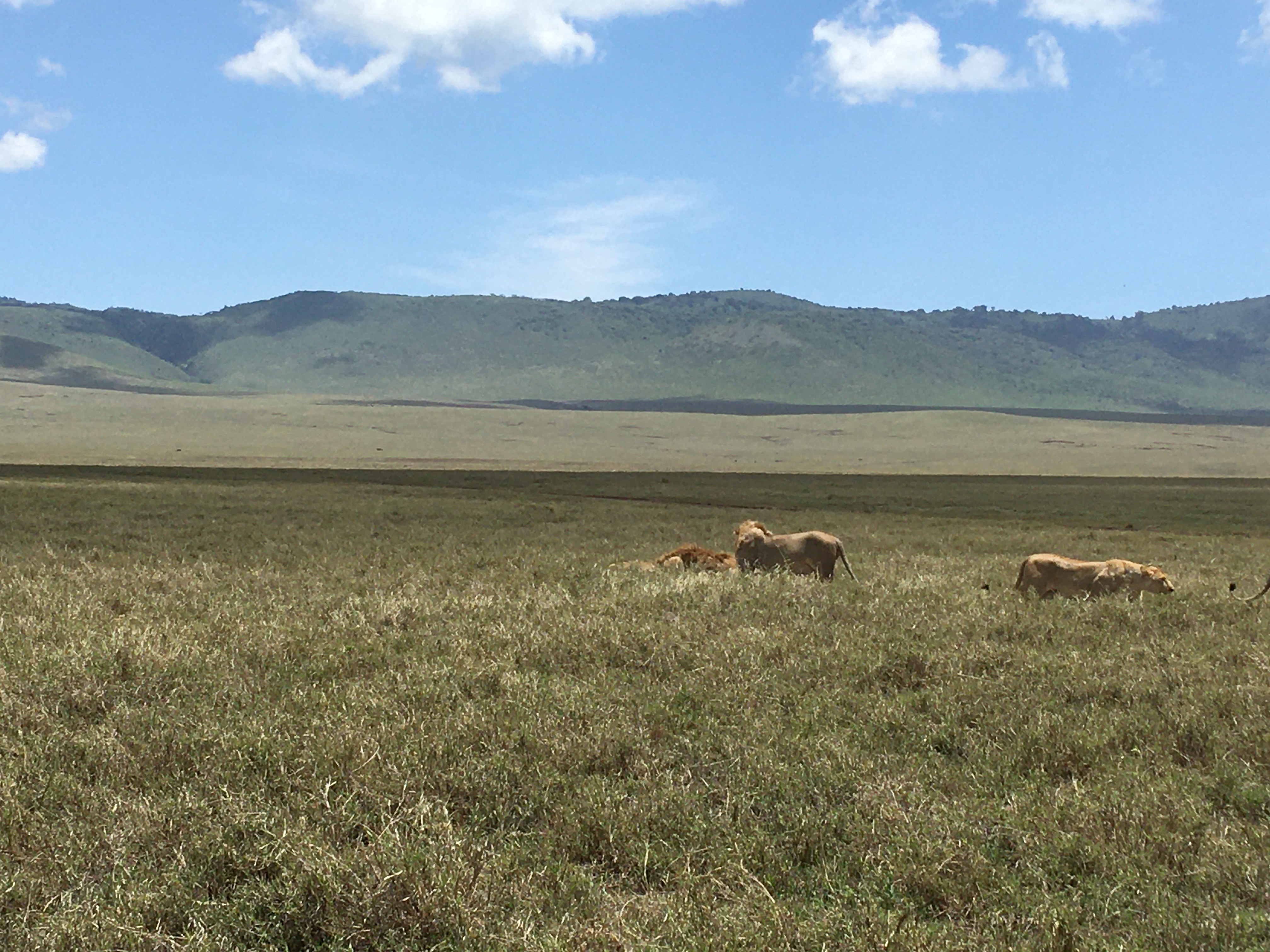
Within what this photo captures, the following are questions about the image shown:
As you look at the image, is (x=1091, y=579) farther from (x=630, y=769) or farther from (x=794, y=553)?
(x=630, y=769)

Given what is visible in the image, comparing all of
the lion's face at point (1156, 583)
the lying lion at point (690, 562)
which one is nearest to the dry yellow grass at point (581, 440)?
the lying lion at point (690, 562)

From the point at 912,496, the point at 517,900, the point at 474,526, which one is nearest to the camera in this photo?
the point at 517,900

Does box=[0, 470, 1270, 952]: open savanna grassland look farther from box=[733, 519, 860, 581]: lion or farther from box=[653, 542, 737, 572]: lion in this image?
box=[653, 542, 737, 572]: lion

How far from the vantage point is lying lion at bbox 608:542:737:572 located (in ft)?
48.8

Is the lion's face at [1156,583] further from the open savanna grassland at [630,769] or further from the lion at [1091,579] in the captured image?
the open savanna grassland at [630,769]

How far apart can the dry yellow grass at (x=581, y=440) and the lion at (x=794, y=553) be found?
5517 cm

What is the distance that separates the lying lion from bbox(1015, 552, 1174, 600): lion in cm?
429

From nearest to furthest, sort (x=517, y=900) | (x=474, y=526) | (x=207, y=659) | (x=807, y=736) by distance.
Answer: (x=517, y=900)
(x=807, y=736)
(x=207, y=659)
(x=474, y=526)

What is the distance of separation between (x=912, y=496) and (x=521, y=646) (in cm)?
3915

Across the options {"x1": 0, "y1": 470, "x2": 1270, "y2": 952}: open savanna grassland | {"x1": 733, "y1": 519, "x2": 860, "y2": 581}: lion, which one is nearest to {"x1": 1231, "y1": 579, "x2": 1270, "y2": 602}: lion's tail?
{"x1": 0, "y1": 470, "x2": 1270, "y2": 952}: open savanna grassland

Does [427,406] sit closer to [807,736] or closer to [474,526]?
[474,526]

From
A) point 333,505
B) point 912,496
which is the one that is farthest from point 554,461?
point 333,505

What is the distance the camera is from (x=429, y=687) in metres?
6.99

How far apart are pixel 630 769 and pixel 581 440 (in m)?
106
